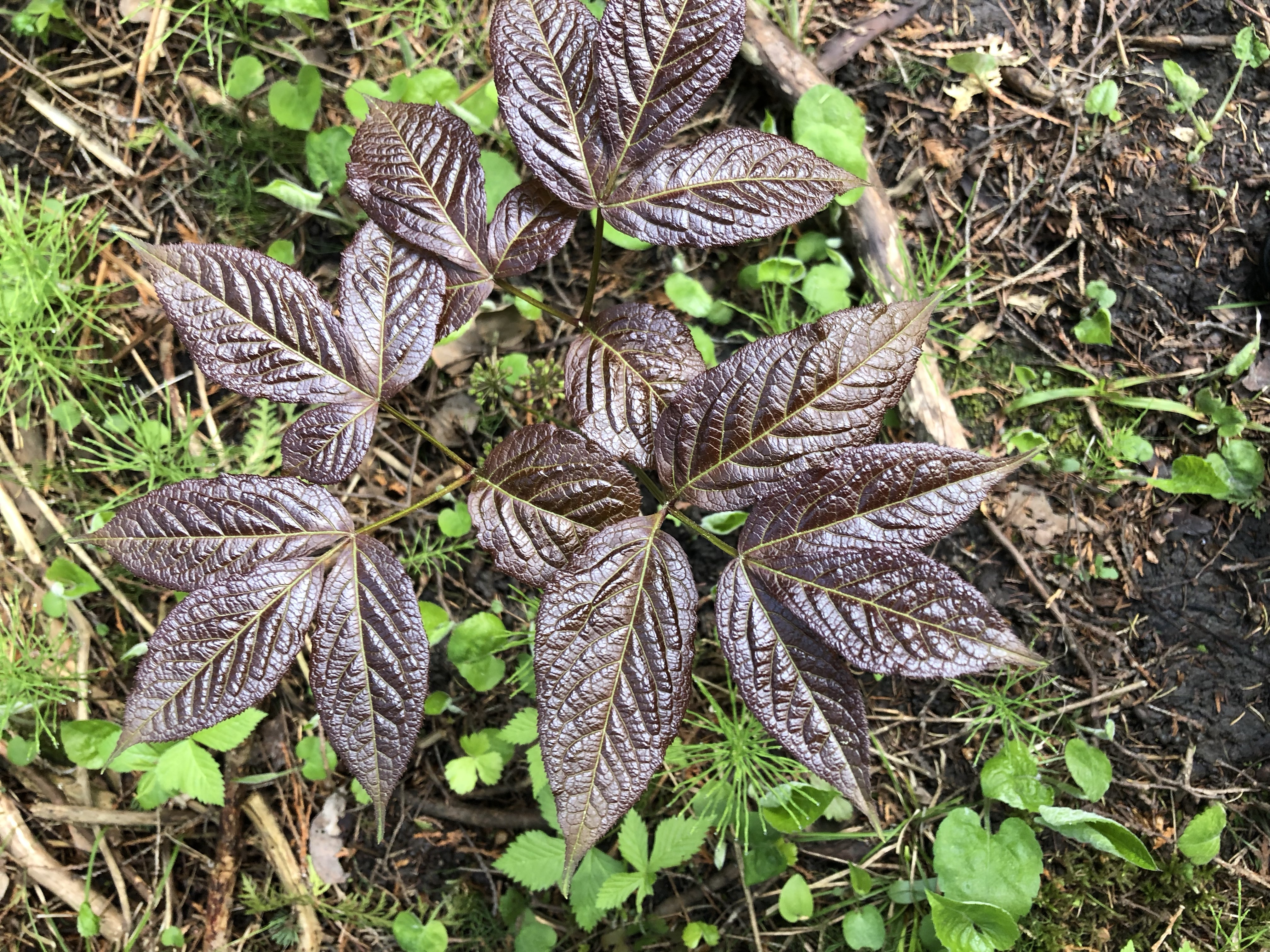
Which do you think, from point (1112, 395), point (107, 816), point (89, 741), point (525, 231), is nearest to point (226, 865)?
point (107, 816)

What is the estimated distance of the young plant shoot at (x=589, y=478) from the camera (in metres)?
1.38

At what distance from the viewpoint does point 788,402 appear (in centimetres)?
143

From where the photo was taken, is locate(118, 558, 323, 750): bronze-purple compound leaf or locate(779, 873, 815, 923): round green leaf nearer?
locate(118, 558, 323, 750): bronze-purple compound leaf

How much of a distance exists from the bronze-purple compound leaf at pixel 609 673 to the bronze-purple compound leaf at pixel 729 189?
58 cm

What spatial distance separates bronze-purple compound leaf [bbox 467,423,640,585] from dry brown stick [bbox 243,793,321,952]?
1.29 metres

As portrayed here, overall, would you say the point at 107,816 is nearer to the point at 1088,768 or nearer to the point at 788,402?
the point at 788,402

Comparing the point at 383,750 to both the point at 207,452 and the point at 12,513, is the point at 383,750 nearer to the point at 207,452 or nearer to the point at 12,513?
the point at 207,452

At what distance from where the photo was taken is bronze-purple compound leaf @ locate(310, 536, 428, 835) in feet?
4.84

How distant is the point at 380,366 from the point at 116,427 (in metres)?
1.23

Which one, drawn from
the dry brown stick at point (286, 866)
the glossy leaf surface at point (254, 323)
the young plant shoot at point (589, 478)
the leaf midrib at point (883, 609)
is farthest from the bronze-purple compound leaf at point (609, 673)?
the dry brown stick at point (286, 866)

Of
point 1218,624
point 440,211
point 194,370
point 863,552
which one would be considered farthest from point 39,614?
point 1218,624

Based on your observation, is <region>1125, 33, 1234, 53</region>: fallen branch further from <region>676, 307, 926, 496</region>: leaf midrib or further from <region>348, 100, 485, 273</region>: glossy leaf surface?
<region>348, 100, 485, 273</region>: glossy leaf surface

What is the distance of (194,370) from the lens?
240 cm

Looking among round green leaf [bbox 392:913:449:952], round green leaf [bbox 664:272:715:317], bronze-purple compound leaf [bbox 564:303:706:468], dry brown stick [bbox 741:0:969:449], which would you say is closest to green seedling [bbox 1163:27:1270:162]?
dry brown stick [bbox 741:0:969:449]
